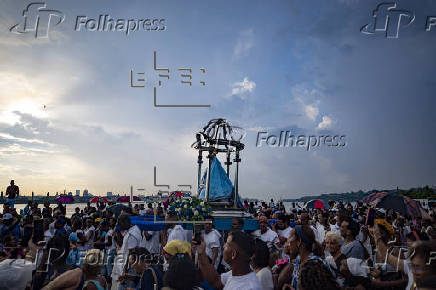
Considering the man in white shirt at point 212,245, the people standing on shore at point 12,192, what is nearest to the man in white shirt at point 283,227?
the man in white shirt at point 212,245

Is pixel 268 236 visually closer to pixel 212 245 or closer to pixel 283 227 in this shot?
pixel 283 227

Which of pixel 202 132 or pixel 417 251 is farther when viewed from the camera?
pixel 202 132

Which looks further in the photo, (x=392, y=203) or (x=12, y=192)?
(x=12, y=192)

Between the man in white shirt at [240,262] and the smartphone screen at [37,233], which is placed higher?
the man in white shirt at [240,262]

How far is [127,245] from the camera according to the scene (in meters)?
7.24

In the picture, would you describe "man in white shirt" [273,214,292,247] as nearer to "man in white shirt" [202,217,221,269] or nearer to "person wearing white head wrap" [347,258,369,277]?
"man in white shirt" [202,217,221,269]

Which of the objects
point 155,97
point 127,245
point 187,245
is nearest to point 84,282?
point 187,245

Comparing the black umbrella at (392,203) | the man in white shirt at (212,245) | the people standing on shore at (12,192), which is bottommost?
the man in white shirt at (212,245)

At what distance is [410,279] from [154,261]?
359cm

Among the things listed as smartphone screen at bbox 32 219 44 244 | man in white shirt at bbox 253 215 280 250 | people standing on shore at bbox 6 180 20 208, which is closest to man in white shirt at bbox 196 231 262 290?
man in white shirt at bbox 253 215 280 250

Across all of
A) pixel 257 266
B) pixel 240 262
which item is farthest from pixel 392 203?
pixel 240 262

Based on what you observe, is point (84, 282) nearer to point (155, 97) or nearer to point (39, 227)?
point (39, 227)

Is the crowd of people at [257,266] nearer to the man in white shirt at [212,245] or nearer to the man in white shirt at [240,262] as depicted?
the man in white shirt at [240,262]

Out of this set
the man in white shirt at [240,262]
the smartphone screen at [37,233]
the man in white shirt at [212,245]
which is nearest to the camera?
the man in white shirt at [240,262]
